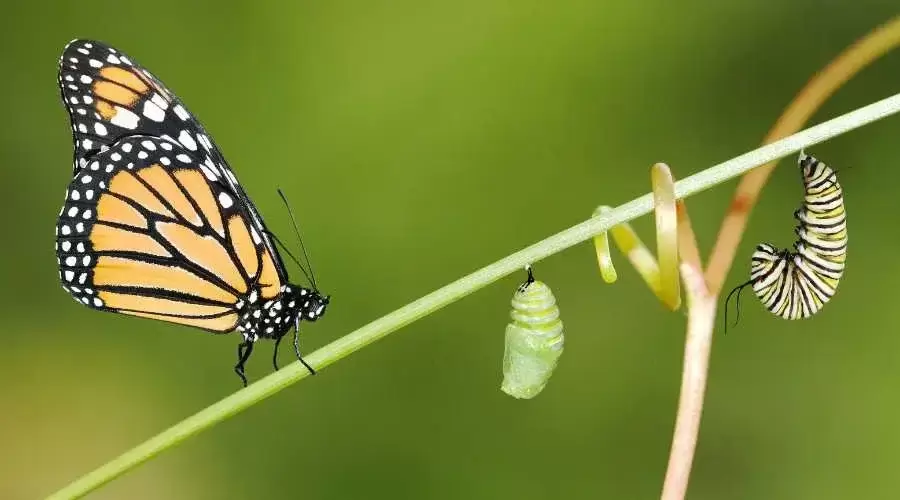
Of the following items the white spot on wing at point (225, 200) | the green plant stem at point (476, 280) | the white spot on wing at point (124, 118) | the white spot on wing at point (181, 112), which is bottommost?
the green plant stem at point (476, 280)

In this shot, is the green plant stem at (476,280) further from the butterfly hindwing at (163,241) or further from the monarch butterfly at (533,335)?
the butterfly hindwing at (163,241)

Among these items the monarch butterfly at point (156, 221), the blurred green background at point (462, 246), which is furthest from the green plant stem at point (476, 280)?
the blurred green background at point (462, 246)

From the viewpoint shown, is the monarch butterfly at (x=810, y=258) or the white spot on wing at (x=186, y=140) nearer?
the monarch butterfly at (x=810, y=258)

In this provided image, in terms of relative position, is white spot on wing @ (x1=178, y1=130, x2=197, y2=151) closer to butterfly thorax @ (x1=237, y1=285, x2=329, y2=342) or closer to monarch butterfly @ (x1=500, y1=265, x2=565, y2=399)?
butterfly thorax @ (x1=237, y1=285, x2=329, y2=342)

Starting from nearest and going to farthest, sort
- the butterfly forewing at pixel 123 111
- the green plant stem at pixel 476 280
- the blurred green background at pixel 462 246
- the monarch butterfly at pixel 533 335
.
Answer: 1. the green plant stem at pixel 476 280
2. the monarch butterfly at pixel 533 335
3. the butterfly forewing at pixel 123 111
4. the blurred green background at pixel 462 246

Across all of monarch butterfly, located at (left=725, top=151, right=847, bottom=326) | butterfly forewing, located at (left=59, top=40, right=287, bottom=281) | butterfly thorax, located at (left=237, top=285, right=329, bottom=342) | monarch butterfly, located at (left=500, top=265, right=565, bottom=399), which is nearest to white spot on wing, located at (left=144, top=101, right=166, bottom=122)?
butterfly forewing, located at (left=59, top=40, right=287, bottom=281)

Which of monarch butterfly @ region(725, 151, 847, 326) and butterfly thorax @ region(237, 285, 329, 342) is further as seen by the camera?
butterfly thorax @ region(237, 285, 329, 342)

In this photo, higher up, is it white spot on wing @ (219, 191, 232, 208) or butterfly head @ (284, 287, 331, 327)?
white spot on wing @ (219, 191, 232, 208)
